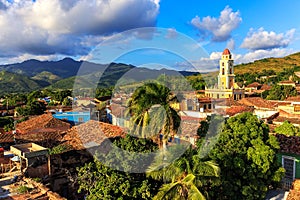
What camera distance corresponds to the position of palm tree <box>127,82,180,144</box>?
9.41 m

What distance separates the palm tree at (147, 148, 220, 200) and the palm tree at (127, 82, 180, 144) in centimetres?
186

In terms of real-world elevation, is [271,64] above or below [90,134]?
above

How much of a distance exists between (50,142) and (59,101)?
39436 millimetres

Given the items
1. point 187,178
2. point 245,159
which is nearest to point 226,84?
point 245,159

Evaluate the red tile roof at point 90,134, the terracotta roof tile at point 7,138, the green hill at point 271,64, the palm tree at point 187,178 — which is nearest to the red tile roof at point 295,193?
the palm tree at point 187,178

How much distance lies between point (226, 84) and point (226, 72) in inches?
74.6

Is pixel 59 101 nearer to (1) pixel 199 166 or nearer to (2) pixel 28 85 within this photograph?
(1) pixel 199 166

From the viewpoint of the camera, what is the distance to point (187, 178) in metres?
6.63

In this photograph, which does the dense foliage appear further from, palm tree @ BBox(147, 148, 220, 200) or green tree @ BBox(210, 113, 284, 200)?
green tree @ BBox(210, 113, 284, 200)

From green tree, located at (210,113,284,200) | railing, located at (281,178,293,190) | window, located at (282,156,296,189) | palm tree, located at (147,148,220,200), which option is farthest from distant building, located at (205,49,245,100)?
palm tree, located at (147,148,220,200)

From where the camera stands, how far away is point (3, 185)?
1061 cm

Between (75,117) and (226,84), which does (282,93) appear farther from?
(75,117)

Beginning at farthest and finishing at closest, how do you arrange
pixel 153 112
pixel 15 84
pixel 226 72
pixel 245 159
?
pixel 15 84, pixel 226 72, pixel 245 159, pixel 153 112

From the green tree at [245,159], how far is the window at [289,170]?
1.48 m
